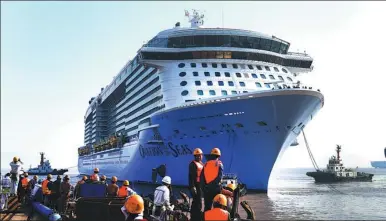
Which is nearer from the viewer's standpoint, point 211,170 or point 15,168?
point 211,170

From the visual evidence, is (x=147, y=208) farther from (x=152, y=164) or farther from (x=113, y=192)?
(x=152, y=164)

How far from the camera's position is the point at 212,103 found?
23.7 m

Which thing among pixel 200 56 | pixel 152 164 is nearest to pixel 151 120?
pixel 152 164

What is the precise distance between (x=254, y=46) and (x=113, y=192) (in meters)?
24.0

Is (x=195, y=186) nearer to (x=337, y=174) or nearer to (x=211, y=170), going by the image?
(x=211, y=170)

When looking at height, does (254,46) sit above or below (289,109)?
above

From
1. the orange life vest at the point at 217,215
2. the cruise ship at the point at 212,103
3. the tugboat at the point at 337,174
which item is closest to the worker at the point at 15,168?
the cruise ship at the point at 212,103

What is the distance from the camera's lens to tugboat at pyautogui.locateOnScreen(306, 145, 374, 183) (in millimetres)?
65562

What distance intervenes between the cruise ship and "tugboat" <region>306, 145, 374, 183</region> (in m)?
33.4

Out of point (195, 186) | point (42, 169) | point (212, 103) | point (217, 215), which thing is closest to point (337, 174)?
point (212, 103)

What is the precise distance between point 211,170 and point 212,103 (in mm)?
15122

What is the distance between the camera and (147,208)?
1023 cm

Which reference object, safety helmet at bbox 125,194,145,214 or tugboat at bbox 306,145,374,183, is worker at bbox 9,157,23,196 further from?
tugboat at bbox 306,145,374,183

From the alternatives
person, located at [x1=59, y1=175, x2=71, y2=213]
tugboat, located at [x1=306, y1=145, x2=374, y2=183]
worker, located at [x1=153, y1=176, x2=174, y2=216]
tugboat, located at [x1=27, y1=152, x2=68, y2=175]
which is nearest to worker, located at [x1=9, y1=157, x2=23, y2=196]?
person, located at [x1=59, y1=175, x2=71, y2=213]
